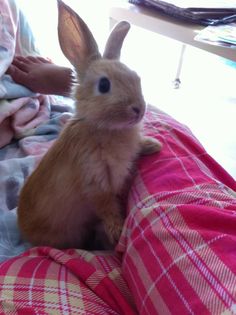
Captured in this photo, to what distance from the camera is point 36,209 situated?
0.78 metres

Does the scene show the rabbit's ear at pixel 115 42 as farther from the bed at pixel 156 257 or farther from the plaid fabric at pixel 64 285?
the plaid fabric at pixel 64 285

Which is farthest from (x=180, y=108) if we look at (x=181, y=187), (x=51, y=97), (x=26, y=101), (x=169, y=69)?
(x=181, y=187)

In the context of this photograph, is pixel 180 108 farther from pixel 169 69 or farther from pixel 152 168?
pixel 152 168

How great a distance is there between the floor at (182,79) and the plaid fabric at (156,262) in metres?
1.09

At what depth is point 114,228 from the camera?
721 mm

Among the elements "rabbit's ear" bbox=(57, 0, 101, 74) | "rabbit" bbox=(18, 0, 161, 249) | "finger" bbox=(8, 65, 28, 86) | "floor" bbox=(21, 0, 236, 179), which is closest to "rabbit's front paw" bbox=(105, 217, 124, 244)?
"rabbit" bbox=(18, 0, 161, 249)

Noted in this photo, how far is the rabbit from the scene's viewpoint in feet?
2.34

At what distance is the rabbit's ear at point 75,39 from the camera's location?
0.78m

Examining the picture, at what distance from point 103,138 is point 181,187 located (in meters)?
0.19

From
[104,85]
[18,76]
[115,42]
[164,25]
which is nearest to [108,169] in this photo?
[104,85]

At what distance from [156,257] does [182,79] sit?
214 cm

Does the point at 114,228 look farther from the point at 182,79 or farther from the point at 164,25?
the point at 182,79

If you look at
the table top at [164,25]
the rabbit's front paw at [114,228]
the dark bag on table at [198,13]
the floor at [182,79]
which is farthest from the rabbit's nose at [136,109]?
the floor at [182,79]

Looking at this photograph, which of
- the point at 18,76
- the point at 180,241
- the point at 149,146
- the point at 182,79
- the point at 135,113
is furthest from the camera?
the point at 182,79
